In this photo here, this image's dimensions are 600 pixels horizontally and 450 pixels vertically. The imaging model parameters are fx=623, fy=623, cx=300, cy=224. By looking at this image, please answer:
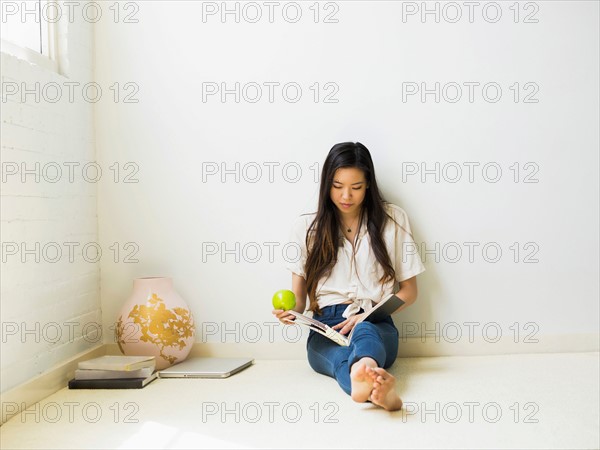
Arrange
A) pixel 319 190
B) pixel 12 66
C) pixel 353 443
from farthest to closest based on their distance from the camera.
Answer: pixel 319 190, pixel 12 66, pixel 353 443

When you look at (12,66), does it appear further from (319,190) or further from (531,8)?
(531,8)

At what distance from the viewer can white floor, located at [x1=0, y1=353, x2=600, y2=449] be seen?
1.82 meters

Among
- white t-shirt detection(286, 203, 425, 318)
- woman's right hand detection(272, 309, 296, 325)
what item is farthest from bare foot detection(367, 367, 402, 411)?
white t-shirt detection(286, 203, 425, 318)

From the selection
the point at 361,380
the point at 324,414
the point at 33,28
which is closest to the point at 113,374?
the point at 324,414

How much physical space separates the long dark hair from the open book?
15cm

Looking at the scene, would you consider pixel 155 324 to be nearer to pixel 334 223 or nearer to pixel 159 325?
pixel 159 325

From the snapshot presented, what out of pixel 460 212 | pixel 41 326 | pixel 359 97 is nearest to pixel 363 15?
pixel 359 97

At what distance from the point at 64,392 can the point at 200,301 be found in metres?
0.76

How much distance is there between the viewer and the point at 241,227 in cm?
298

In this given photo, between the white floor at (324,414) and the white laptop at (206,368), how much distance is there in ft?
0.17

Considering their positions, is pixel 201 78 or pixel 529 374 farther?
pixel 201 78

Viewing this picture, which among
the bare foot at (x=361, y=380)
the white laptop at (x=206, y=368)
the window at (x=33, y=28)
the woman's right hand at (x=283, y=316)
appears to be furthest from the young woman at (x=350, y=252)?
the window at (x=33, y=28)

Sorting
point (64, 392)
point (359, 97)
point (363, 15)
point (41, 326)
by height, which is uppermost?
point (363, 15)

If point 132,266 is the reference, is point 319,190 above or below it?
above
